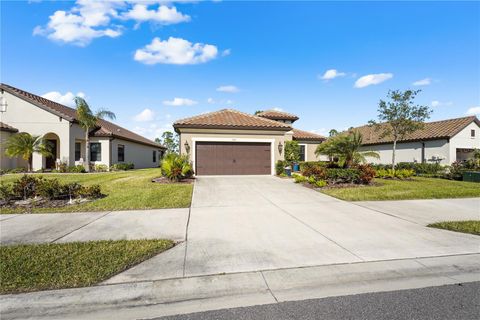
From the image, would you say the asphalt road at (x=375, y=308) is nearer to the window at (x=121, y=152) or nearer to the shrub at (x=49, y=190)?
the shrub at (x=49, y=190)

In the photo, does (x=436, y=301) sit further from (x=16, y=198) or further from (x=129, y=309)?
(x=16, y=198)

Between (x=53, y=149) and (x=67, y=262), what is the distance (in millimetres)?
20705

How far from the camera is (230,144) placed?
56.4 ft

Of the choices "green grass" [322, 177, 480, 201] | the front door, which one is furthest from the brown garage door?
the front door

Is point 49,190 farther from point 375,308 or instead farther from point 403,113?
point 403,113

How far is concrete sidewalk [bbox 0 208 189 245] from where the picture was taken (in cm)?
541

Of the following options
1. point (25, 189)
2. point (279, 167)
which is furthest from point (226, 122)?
point (25, 189)

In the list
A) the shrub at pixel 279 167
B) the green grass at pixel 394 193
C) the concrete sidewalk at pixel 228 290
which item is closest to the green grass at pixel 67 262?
the concrete sidewalk at pixel 228 290

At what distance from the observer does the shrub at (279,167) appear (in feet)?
56.6

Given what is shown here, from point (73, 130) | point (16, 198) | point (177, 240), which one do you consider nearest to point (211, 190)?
point (177, 240)

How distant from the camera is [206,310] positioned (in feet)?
9.73

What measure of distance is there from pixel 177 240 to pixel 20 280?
2.49 m

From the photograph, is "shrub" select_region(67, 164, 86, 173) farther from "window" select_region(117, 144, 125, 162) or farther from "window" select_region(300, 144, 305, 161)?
"window" select_region(300, 144, 305, 161)

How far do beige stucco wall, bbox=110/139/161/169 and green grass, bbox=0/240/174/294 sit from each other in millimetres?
19485
